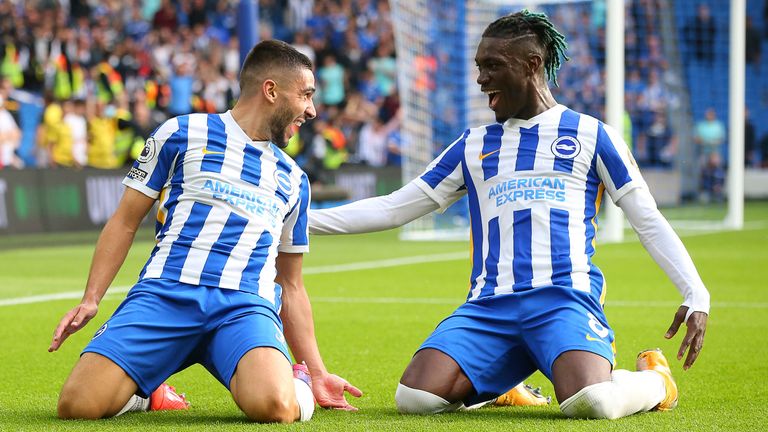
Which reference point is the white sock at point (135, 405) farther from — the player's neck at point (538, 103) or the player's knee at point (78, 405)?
the player's neck at point (538, 103)

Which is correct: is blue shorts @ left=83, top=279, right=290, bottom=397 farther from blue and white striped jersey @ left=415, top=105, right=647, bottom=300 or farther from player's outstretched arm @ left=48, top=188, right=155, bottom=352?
blue and white striped jersey @ left=415, top=105, right=647, bottom=300

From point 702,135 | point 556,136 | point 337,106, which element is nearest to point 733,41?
point 702,135

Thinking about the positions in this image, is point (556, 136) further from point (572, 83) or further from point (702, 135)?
point (702, 135)

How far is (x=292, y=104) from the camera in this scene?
16.3ft

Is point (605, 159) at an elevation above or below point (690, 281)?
above

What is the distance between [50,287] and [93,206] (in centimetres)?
642

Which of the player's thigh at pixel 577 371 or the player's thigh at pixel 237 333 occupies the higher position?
the player's thigh at pixel 237 333

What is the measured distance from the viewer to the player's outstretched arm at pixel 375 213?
5328 millimetres

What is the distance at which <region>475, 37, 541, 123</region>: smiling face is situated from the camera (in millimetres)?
5000

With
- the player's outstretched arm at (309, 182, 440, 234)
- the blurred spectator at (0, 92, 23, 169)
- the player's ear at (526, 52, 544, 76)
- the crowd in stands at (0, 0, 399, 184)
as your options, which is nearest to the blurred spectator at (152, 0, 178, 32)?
the crowd in stands at (0, 0, 399, 184)

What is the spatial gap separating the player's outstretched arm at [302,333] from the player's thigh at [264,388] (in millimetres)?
354

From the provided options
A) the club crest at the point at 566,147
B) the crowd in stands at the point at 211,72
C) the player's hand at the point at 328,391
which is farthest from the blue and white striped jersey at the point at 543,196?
the crowd in stands at the point at 211,72

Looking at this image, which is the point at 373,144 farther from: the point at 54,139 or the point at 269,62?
the point at 269,62

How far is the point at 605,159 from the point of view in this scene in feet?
16.6
